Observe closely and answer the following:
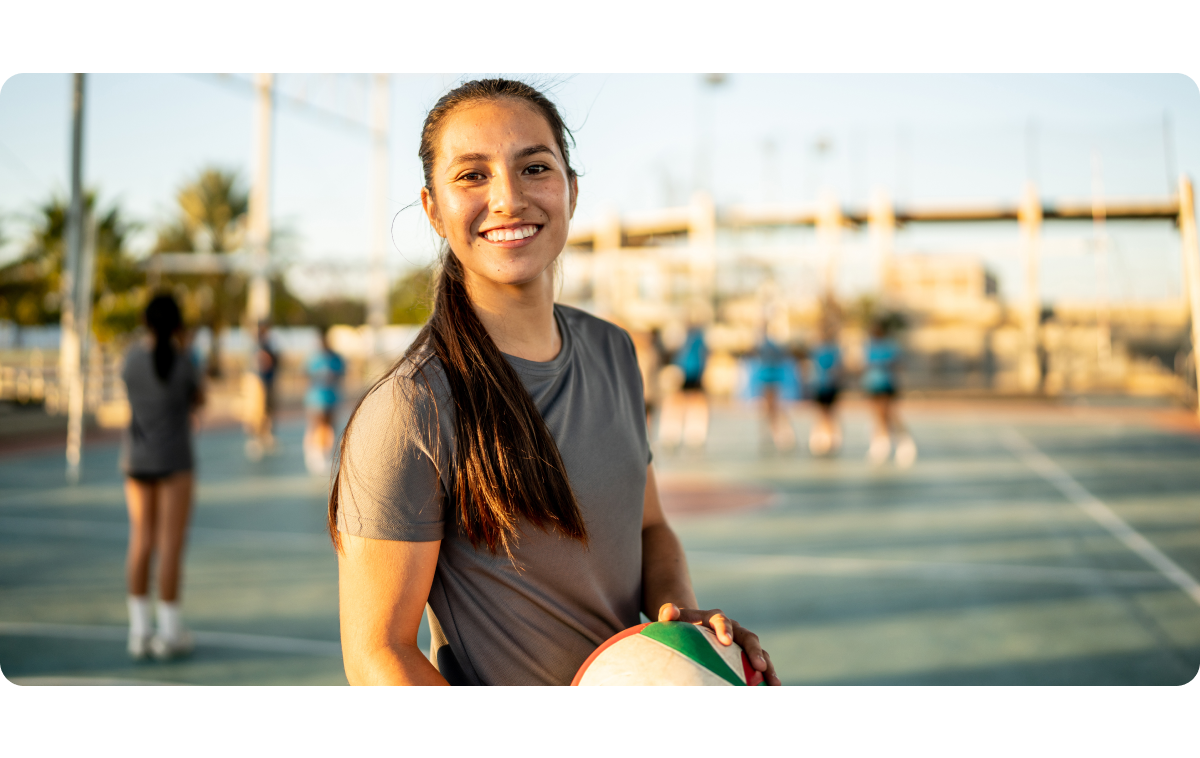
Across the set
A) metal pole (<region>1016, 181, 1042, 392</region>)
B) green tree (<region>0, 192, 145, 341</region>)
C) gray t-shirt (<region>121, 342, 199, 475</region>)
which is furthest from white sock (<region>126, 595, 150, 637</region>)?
metal pole (<region>1016, 181, 1042, 392</region>)

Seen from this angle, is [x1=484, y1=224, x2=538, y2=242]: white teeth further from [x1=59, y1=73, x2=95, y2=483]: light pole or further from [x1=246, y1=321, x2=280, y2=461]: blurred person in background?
[x1=246, y1=321, x2=280, y2=461]: blurred person in background

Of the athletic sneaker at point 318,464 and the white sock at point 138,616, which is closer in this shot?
the white sock at point 138,616

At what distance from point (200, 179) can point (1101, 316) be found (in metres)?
35.0

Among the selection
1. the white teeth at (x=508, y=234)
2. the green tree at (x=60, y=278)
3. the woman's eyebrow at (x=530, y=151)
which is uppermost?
the green tree at (x=60, y=278)

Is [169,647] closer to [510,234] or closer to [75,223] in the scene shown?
[510,234]

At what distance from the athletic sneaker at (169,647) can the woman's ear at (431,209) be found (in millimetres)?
3868

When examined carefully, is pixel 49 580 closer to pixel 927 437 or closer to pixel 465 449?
pixel 465 449

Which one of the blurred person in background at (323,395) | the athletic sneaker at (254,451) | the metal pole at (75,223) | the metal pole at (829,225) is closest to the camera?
the metal pole at (75,223)

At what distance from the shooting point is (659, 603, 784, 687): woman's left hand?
136cm

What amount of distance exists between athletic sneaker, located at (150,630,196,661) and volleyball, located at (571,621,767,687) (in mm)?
3868

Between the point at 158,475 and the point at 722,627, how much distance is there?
4044 mm

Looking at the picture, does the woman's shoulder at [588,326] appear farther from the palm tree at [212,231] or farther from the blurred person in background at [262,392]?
the palm tree at [212,231]

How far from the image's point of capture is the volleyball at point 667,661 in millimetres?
1248

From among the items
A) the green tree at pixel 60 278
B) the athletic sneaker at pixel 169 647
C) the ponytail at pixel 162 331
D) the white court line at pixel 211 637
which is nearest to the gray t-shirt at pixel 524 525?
the white court line at pixel 211 637
